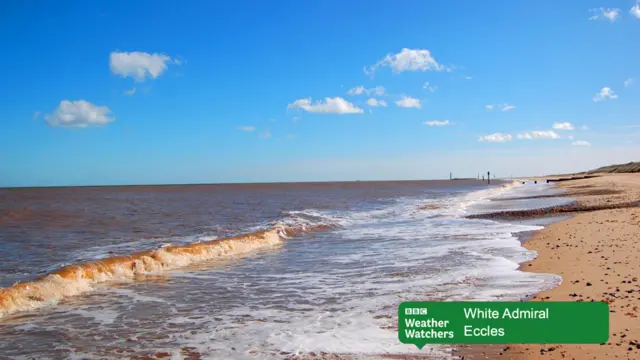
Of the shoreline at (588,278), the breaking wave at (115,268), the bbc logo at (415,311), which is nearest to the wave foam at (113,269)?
the breaking wave at (115,268)

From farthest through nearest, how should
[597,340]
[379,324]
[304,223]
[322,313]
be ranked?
[304,223]
[322,313]
[379,324]
[597,340]

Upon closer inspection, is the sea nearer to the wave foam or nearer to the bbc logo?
the wave foam

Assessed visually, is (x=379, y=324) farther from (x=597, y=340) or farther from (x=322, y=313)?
(x=597, y=340)

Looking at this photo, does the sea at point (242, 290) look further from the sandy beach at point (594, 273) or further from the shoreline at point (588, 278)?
the sandy beach at point (594, 273)

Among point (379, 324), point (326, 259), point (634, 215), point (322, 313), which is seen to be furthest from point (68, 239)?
point (634, 215)

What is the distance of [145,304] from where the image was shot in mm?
9305

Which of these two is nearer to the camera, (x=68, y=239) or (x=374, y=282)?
(x=374, y=282)

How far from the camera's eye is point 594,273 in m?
9.35

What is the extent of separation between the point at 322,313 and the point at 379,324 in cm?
129
